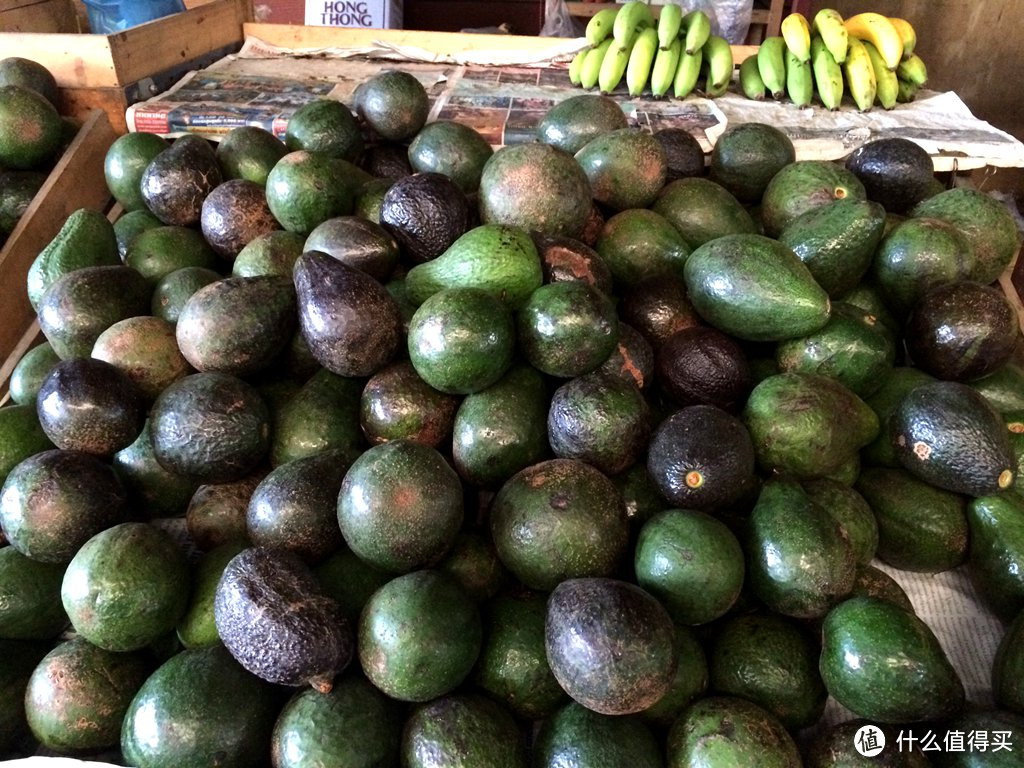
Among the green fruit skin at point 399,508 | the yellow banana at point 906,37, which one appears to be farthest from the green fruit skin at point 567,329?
the yellow banana at point 906,37

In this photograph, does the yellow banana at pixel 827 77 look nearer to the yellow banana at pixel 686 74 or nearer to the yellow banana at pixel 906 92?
the yellow banana at pixel 906 92

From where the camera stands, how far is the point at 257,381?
Answer: 1721 mm

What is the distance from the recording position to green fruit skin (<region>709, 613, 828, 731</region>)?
122 centimetres

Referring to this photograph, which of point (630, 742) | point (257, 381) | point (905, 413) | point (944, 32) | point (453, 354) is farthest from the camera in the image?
point (944, 32)

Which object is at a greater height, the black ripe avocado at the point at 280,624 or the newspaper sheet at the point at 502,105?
the newspaper sheet at the point at 502,105

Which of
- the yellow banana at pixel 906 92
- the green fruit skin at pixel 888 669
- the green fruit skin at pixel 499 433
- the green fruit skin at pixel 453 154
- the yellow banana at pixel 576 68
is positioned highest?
the yellow banana at pixel 906 92

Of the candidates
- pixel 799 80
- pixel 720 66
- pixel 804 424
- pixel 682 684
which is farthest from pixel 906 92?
pixel 682 684

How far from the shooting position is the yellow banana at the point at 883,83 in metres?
3.44

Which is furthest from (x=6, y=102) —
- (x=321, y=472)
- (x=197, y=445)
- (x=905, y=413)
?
(x=905, y=413)

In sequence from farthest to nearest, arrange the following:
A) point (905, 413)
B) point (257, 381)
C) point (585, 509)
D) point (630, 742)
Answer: point (257, 381) → point (905, 413) → point (585, 509) → point (630, 742)

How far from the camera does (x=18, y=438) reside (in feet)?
5.17

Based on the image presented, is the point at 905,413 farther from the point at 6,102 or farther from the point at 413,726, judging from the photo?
the point at 6,102

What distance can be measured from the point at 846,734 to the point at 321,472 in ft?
3.45

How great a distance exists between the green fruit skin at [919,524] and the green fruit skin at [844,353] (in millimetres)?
250
